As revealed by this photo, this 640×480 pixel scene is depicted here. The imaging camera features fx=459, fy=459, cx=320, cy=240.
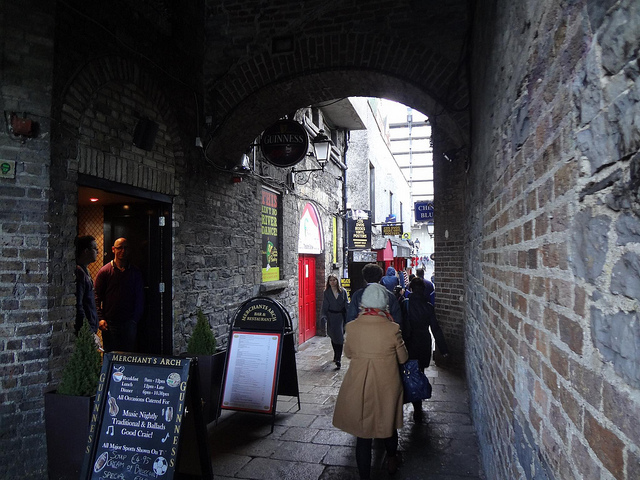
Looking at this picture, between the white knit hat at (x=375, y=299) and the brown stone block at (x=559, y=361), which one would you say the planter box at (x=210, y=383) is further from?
the brown stone block at (x=559, y=361)

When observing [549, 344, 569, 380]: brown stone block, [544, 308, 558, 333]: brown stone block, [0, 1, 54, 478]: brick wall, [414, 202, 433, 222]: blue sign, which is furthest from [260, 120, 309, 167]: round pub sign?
[414, 202, 433, 222]: blue sign

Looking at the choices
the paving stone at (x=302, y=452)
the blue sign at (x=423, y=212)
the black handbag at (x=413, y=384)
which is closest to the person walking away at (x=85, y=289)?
the paving stone at (x=302, y=452)

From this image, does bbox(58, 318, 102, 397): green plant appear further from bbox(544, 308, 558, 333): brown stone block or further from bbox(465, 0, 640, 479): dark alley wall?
bbox(544, 308, 558, 333): brown stone block

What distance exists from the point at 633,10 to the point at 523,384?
1.50 m

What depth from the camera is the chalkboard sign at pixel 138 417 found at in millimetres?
3125

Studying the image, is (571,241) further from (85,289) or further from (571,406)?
(85,289)

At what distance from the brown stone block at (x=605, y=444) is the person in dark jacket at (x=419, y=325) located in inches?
175

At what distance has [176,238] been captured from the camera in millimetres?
5777

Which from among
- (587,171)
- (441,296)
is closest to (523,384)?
(587,171)

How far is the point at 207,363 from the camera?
5047 millimetres

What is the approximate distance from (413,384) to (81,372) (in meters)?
2.80

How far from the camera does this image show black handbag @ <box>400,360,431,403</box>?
159 inches

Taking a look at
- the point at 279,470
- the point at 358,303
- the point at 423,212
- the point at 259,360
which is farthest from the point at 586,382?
the point at 423,212

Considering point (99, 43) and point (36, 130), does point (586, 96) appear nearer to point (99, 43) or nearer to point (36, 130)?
point (36, 130)
